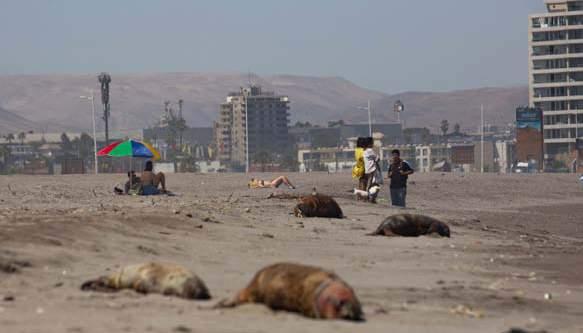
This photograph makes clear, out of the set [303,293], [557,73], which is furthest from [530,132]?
[303,293]

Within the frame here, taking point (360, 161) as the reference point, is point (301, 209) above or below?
below

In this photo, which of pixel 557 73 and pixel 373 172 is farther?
pixel 557 73

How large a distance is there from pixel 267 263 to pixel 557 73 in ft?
436

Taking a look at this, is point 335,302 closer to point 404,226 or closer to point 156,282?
point 156,282

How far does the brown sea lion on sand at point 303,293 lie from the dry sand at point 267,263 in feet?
0.35

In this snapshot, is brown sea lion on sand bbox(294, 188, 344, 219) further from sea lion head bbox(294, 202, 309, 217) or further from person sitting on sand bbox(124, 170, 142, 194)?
person sitting on sand bbox(124, 170, 142, 194)

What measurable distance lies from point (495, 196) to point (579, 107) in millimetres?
104619

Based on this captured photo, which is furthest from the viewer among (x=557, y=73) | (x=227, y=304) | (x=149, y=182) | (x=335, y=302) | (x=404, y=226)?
(x=557, y=73)

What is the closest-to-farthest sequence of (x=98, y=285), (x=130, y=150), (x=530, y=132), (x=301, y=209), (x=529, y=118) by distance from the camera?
(x=98, y=285)
(x=301, y=209)
(x=130, y=150)
(x=530, y=132)
(x=529, y=118)

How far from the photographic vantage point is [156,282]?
37.2 ft

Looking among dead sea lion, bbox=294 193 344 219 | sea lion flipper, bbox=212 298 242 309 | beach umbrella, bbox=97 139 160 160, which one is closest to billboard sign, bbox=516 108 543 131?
beach umbrella, bbox=97 139 160 160

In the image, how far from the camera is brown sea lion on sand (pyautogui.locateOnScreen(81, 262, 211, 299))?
11258 mm

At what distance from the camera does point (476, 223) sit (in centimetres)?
2545

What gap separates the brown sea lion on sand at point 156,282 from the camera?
11.3 m
